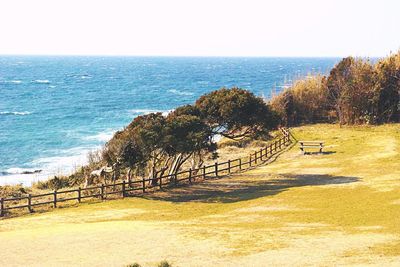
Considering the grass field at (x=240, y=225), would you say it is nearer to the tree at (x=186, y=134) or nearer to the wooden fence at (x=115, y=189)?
the wooden fence at (x=115, y=189)

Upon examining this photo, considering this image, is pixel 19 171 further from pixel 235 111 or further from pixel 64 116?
pixel 64 116

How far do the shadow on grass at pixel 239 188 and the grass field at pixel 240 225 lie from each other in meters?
0.06

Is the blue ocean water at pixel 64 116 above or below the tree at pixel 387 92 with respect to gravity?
below

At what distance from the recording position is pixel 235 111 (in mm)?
34375

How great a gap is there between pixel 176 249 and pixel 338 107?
44495 mm

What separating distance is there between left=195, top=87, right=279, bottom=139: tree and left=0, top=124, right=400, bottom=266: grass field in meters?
3.82

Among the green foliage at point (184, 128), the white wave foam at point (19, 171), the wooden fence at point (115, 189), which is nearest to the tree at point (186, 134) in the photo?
the green foliage at point (184, 128)

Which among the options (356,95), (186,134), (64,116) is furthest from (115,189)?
(64,116)

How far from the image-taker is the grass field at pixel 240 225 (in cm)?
1794

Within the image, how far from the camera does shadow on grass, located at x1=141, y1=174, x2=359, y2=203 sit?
3008 cm

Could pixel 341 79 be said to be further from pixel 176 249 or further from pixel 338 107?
pixel 176 249

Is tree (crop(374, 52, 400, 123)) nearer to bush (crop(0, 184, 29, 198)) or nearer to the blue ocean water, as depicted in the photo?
the blue ocean water

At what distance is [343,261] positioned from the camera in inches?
659

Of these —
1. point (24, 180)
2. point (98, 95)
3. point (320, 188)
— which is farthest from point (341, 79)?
point (98, 95)
